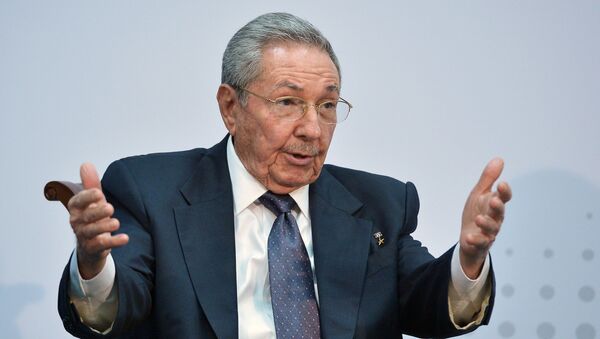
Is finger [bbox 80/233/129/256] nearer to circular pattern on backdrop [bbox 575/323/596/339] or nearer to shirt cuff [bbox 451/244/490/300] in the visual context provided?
shirt cuff [bbox 451/244/490/300]

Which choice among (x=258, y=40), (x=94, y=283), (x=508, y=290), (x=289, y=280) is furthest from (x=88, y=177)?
(x=508, y=290)

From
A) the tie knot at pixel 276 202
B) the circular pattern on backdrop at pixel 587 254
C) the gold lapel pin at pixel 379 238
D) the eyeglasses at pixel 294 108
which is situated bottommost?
the circular pattern on backdrop at pixel 587 254

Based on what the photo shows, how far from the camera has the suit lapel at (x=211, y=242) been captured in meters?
2.53

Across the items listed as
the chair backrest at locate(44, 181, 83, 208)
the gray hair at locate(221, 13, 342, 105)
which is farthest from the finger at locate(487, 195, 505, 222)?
the chair backrest at locate(44, 181, 83, 208)

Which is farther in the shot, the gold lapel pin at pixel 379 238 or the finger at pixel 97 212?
the gold lapel pin at pixel 379 238

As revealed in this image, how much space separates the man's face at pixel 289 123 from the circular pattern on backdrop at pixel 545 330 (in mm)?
1092

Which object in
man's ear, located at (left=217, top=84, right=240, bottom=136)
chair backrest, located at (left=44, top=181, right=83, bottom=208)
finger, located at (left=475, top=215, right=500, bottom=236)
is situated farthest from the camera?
man's ear, located at (left=217, top=84, right=240, bottom=136)

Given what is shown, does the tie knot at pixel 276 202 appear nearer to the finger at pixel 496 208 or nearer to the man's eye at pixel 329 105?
the man's eye at pixel 329 105

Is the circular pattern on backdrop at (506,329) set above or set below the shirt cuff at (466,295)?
below

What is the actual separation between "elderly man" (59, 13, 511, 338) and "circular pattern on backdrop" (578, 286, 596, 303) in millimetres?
831

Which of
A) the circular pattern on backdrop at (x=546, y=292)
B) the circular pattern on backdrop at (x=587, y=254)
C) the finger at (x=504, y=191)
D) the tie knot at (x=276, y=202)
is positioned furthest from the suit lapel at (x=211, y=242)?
the circular pattern on backdrop at (x=587, y=254)

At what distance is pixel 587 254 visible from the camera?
3408 mm

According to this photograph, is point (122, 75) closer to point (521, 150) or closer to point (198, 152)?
point (198, 152)

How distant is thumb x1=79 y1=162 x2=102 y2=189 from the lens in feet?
6.86
